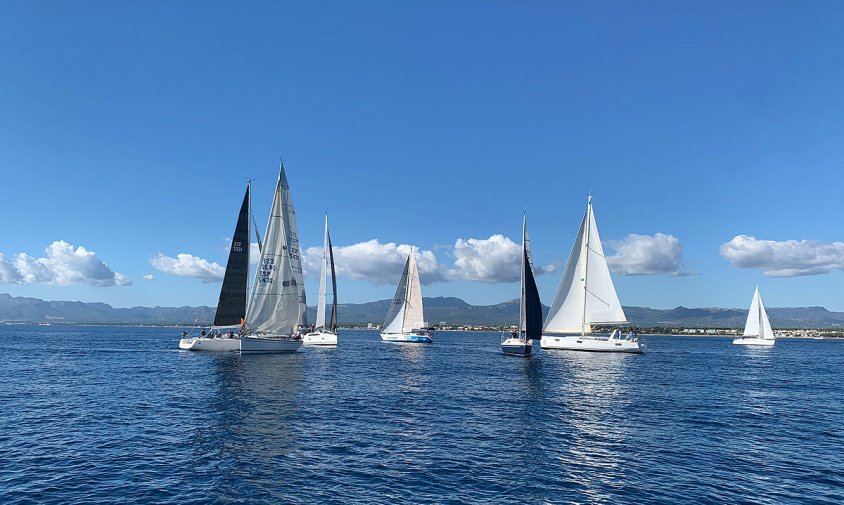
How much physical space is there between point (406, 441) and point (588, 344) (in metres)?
68.6

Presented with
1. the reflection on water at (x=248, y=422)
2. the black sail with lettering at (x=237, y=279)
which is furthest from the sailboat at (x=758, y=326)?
the reflection on water at (x=248, y=422)

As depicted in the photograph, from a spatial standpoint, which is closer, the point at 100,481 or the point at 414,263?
the point at 100,481

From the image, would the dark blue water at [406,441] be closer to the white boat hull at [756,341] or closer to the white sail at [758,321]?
the white sail at [758,321]

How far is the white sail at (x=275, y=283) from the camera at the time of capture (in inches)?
2655

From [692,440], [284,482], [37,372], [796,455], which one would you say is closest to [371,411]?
[284,482]

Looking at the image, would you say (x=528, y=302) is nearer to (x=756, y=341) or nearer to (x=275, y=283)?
(x=275, y=283)

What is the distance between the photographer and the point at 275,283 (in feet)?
226

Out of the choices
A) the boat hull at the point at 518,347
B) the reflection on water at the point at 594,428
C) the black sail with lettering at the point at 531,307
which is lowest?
the reflection on water at the point at 594,428

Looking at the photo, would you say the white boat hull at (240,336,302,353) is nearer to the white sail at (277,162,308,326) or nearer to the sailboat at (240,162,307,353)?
the sailboat at (240,162,307,353)

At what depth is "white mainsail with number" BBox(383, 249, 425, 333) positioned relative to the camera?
393ft

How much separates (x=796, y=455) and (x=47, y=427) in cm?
3930

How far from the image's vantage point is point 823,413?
37.4 m

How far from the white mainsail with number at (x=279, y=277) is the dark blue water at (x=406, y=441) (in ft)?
61.3

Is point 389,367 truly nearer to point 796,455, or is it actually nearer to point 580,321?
point 580,321
